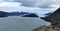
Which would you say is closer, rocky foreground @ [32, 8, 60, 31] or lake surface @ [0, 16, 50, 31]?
rocky foreground @ [32, 8, 60, 31]

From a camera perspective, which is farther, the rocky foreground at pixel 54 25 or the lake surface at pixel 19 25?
the lake surface at pixel 19 25

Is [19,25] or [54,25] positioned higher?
[54,25]

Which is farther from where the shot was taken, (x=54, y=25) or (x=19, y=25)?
(x=19, y=25)
